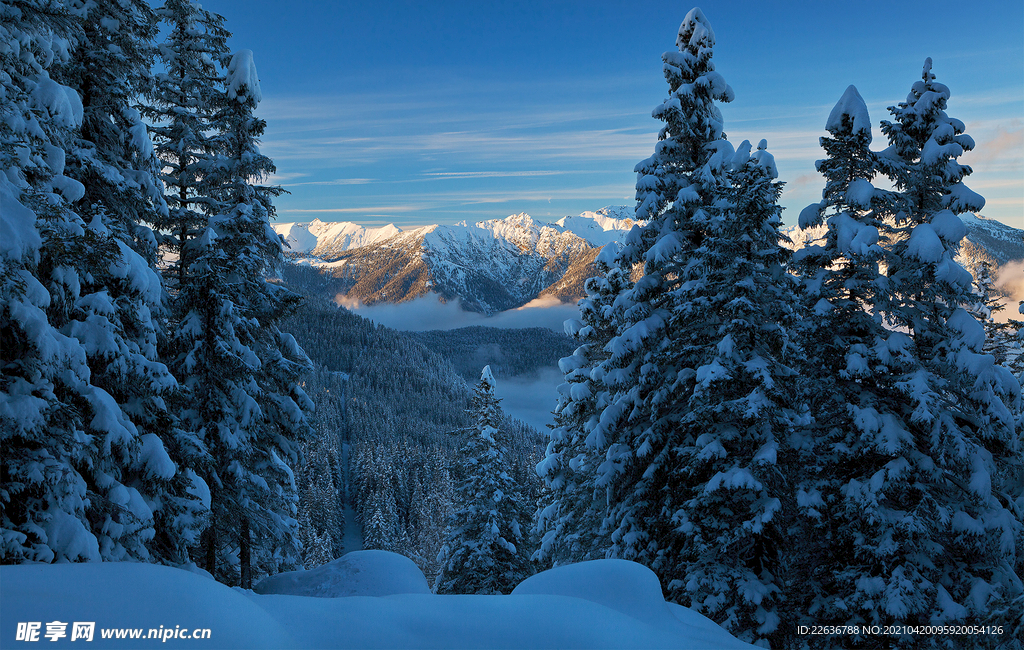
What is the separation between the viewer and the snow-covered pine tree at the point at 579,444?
16.9 m

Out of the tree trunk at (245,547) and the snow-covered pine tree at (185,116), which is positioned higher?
the snow-covered pine tree at (185,116)

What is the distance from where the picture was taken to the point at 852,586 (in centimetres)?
1080

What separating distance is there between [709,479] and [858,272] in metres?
5.43

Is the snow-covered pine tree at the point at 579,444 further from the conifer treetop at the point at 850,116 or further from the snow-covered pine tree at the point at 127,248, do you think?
the snow-covered pine tree at the point at 127,248

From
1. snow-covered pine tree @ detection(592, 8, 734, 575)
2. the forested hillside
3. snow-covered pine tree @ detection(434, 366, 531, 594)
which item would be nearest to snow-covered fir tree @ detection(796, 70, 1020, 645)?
snow-covered pine tree @ detection(592, 8, 734, 575)

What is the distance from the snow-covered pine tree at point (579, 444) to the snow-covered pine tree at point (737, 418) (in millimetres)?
4259

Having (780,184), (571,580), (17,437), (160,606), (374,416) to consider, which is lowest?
(374,416)

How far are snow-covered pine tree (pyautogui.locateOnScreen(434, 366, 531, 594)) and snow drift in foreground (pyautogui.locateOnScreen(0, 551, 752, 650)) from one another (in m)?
15.6

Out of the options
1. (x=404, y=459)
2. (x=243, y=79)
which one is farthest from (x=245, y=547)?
(x=404, y=459)

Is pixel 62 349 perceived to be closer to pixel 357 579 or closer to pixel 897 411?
pixel 357 579

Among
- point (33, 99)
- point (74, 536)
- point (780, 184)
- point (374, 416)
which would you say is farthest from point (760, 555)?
point (374, 416)

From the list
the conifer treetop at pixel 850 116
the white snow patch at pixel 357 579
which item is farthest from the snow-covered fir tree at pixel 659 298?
the white snow patch at pixel 357 579

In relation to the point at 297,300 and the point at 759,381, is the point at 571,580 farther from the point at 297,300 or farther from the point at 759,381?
the point at 297,300

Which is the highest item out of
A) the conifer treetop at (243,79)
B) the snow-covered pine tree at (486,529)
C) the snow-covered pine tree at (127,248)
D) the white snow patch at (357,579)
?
the conifer treetop at (243,79)
